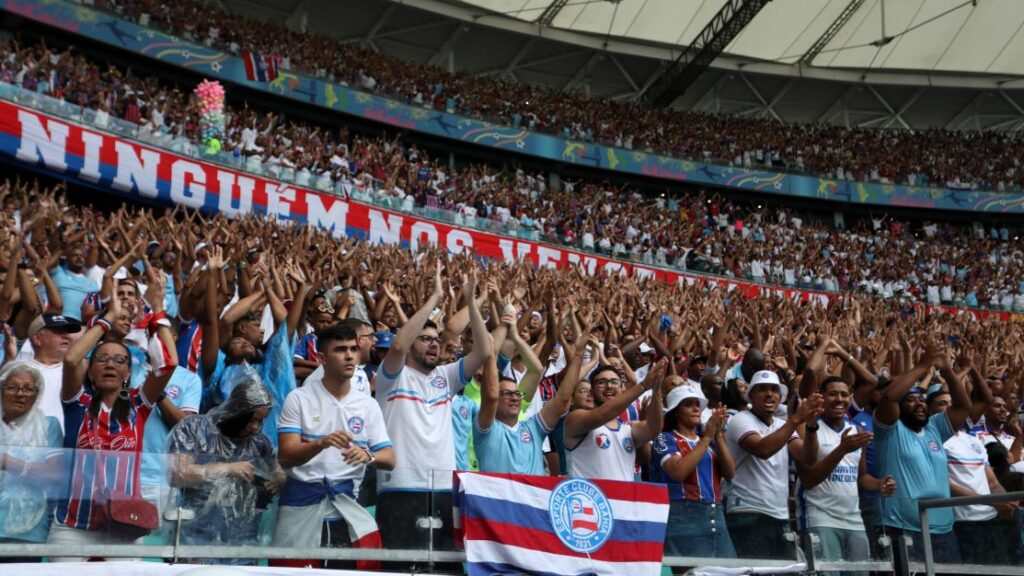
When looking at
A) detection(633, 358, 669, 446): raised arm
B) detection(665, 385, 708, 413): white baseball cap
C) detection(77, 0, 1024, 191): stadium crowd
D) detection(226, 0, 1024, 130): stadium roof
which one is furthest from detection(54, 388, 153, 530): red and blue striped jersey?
detection(226, 0, 1024, 130): stadium roof

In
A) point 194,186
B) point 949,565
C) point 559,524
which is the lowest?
point 949,565

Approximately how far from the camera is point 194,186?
18.4 m

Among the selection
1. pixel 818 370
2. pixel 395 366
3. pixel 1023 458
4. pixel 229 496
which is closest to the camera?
pixel 229 496

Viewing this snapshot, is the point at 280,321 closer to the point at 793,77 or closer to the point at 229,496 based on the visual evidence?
the point at 229,496

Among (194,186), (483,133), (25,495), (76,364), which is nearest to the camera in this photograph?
(25,495)

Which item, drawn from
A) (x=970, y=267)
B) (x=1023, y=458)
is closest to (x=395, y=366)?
(x=1023, y=458)

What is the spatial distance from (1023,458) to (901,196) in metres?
27.6

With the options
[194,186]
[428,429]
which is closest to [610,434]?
[428,429]

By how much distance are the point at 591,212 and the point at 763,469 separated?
20489mm

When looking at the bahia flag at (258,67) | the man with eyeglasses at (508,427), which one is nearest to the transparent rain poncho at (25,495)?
the man with eyeglasses at (508,427)

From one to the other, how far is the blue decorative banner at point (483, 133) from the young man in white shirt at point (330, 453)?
820 inches

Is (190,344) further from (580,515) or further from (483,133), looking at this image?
(483,133)

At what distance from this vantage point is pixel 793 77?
3588cm

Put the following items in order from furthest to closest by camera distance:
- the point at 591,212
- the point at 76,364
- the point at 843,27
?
the point at 843,27 → the point at 591,212 → the point at 76,364
